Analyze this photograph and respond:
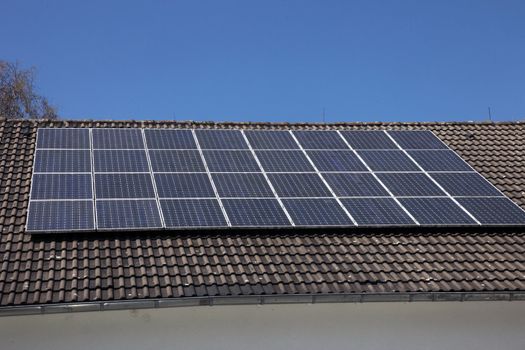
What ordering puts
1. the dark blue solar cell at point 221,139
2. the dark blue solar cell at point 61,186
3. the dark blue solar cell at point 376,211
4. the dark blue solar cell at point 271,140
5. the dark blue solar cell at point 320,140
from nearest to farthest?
the dark blue solar cell at point 61,186 → the dark blue solar cell at point 376,211 → the dark blue solar cell at point 221,139 → the dark blue solar cell at point 271,140 → the dark blue solar cell at point 320,140

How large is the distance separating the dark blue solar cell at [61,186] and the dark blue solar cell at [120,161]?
1.40 ft

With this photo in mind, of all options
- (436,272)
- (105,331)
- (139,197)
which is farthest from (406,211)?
(105,331)

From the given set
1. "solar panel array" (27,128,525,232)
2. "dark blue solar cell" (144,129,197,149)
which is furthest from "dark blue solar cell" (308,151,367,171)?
"dark blue solar cell" (144,129,197,149)

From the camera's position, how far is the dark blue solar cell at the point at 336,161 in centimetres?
1243

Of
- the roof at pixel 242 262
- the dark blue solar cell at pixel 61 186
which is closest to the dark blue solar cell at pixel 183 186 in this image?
the roof at pixel 242 262

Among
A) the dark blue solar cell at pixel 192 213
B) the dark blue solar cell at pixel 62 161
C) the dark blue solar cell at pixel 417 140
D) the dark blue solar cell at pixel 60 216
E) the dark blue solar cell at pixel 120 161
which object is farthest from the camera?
the dark blue solar cell at pixel 417 140

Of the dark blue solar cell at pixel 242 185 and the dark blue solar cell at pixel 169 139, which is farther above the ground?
the dark blue solar cell at pixel 169 139

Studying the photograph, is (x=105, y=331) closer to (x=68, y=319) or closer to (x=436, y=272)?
(x=68, y=319)

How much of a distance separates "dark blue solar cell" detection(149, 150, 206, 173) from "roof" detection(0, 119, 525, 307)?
72.0 inches

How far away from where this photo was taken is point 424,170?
12.7 metres

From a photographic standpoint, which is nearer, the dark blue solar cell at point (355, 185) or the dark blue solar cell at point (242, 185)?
the dark blue solar cell at point (242, 185)

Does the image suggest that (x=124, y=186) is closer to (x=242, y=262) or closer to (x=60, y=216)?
(x=60, y=216)

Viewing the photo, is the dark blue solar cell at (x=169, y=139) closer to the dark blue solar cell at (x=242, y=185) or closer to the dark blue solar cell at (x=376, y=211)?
the dark blue solar cell at (x=242, y=185)

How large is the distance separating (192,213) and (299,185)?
203 centimetres
